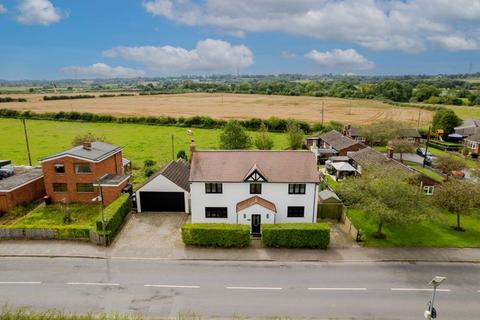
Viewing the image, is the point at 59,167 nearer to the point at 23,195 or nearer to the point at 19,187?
the point at 19,187

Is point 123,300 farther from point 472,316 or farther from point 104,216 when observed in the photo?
point 472,316

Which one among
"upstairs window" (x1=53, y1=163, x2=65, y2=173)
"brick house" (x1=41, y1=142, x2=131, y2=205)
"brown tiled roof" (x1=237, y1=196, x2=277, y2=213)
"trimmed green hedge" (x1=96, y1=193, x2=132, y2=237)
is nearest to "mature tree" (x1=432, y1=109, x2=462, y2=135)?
"brown tiled roof" (x1=237, y1=196, x2=277, y2=213)

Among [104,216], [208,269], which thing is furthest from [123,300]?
[104,216]

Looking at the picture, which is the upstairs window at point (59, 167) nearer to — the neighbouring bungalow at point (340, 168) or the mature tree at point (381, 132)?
the neighbouring bungalow at point (340, 168)

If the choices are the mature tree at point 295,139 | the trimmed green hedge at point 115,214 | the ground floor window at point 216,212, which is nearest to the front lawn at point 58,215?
the trimmed green hedge at point 115,214

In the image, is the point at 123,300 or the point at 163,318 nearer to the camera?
the point at 163,318
